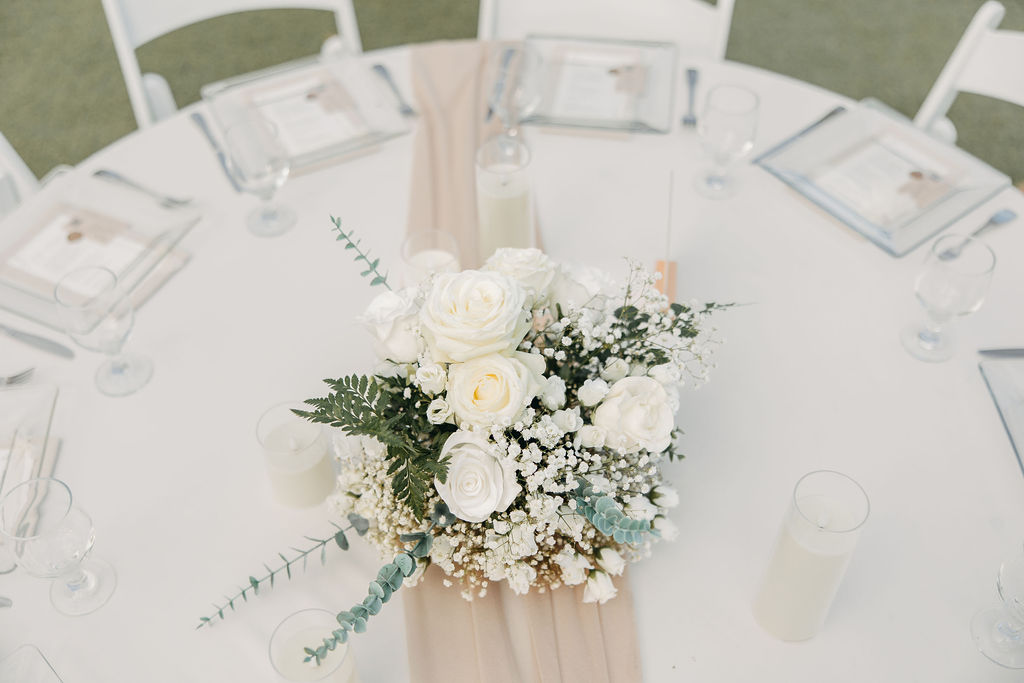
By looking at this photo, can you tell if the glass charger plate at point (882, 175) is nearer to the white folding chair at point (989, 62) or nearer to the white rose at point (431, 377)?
the white folding chair at point (989, 62)

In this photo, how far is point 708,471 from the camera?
1295mm

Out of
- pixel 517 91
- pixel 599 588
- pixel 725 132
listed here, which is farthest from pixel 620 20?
pixel 599 588

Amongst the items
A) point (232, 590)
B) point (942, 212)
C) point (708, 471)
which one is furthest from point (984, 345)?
point (232, 590)

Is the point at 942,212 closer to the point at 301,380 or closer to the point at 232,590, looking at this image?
the point at 301,380

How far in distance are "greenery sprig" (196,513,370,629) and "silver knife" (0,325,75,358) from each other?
53 centimetres

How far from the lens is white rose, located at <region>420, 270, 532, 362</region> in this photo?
A: 97cm

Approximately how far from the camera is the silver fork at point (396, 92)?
180 cm

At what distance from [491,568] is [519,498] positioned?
3.7 inches

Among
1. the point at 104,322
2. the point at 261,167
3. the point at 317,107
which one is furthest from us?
the point at 317,107

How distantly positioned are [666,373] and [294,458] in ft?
1.66

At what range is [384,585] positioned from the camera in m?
0.99

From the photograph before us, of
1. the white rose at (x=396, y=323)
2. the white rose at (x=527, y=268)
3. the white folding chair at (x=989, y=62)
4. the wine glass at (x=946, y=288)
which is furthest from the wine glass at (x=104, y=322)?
the white folding chair at (x=989, y=62)

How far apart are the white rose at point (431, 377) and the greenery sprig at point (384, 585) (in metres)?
0.16

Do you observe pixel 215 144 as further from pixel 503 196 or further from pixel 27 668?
pixel 27 668
